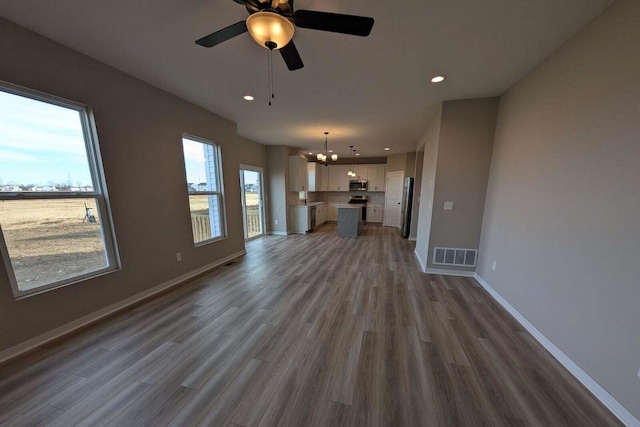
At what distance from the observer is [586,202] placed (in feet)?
5.26

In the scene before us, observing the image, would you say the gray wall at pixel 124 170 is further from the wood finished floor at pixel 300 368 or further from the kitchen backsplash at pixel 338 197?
the kitchen backsplash at pixel 338 197

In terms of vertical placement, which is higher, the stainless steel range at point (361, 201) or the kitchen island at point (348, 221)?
the stainless steel range at point (361, 201)

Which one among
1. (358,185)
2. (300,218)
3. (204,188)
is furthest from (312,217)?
(204,188)

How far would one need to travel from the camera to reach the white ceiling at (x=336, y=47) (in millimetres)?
1530

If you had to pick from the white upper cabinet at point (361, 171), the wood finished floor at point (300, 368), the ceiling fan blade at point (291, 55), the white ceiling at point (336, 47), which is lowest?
the wood finished floor at point (300, 368)

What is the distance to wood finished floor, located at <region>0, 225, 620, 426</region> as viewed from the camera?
1.32m

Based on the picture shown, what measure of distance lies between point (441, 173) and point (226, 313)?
3597 millimetres

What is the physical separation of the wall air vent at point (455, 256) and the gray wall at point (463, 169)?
0.07m

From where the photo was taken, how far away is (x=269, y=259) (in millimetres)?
4277

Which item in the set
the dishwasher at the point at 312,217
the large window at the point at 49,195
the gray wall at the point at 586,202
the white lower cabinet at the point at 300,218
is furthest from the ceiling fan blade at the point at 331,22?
the dishwasher at the point at 312,217

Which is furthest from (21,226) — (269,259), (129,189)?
(269,259)

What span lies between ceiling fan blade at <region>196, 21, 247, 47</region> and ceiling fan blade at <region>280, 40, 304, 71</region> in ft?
0.92

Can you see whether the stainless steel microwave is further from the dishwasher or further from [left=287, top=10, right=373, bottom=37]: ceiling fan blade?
[left=287, top=10, right=373, bottom=37]: ceiling fan blade

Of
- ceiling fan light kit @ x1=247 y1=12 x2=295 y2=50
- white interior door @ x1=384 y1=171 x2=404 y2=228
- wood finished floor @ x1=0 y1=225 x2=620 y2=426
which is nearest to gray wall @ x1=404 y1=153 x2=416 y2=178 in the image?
white interior door @ x1=384 y1=171 x2=404 y2=228
